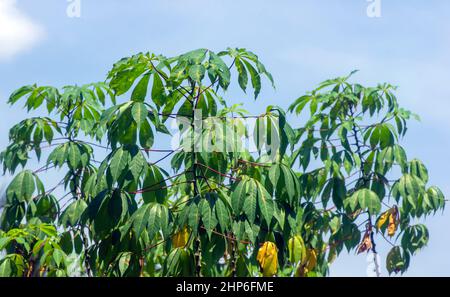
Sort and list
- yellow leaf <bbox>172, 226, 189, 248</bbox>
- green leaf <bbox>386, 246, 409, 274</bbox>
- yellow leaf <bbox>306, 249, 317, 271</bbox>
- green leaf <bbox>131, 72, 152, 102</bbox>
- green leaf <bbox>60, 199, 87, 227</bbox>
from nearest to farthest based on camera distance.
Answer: green leaf <bbox>131, 72, 152, 102</bbox>
yellow leaf <bbox>172, 226, 189, 248</bbox>
green leaf <bbox>60, 199, 87, 227</bbox>
yellow leaf <bbox>306, 249, 317, 271</bbox>
green leaf <bbox>386, 246, 409, 274</bbox>

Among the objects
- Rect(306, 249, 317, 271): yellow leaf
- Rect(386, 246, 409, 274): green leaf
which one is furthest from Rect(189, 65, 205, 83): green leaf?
Rect(386, 246, 409, 274): green leaf

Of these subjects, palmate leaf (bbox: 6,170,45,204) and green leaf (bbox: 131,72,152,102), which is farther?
palmate leaf (bbox: 6,170,45,204)

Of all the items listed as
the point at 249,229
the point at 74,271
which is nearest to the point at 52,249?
the point at 249,229

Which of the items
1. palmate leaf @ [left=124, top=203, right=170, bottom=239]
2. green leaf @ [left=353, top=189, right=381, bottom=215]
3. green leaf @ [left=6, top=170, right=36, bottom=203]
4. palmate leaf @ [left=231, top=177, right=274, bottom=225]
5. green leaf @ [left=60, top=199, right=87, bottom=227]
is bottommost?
palmate leaf @ [left=124, top=203, right=170, bottom=239]

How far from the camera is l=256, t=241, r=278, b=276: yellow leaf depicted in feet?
15.1

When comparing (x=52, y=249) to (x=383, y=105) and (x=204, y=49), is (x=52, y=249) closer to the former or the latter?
(x=204, y=49)

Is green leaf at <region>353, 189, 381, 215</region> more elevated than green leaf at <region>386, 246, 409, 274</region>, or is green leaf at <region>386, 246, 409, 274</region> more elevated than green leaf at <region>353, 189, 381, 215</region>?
green leaf at <region>353, 189, 381, 215</region>

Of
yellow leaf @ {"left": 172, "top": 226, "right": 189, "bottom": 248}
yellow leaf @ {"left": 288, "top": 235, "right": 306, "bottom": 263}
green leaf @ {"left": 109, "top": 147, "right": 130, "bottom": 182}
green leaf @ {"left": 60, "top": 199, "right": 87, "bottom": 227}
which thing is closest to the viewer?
green leaf @ {"left": 109, "top": 147, "right": 130, "bottom": 182}

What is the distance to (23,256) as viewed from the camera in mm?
5625

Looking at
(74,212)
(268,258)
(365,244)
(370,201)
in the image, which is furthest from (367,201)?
(74,212)

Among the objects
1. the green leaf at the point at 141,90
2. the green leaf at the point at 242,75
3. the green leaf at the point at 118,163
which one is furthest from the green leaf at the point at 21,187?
the green leaf at the point at 242,75

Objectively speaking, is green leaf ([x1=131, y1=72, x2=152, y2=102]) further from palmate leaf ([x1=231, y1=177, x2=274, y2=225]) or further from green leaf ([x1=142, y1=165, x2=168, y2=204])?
palmate leaf ([x1=231, y1=177, x2=274, y2=225])

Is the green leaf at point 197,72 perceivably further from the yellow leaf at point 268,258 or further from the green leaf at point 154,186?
the yellow leaf at point 268,258

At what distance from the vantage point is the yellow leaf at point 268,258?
4602mm
